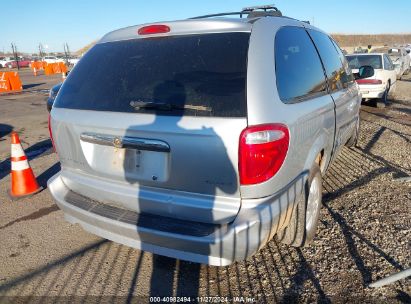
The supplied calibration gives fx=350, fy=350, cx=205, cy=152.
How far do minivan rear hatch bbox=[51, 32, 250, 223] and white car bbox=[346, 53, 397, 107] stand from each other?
888 centimetres

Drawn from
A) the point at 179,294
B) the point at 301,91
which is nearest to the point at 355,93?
the point at 301,91

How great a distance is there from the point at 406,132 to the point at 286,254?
18.8 feet

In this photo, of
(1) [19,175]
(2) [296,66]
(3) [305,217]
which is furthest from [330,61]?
(1) [19,175]

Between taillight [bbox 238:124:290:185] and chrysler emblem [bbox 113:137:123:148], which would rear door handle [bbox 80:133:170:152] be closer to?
chrysler emblem [bbox 113:137:123:148]

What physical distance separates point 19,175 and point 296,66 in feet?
11.9

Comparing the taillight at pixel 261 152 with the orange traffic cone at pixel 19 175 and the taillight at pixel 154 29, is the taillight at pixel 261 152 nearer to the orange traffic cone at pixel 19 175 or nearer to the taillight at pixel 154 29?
the taillight at pixel 154 29

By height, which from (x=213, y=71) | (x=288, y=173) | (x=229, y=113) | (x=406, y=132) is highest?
(x=213, y=71)

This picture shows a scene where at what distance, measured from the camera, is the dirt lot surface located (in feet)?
8.55

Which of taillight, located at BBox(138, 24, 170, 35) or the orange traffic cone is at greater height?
taillight, located at BBox(138, 24, 170, 35)

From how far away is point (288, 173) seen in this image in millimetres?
2373

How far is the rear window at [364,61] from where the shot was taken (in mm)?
11040

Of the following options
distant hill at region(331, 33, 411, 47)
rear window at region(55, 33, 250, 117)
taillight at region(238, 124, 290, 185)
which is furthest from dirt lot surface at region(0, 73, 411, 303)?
distant hill at region(331, 33, 411, 47)

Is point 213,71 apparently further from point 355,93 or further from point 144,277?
point 355,93

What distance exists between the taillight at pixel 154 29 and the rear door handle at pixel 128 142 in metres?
0.85
